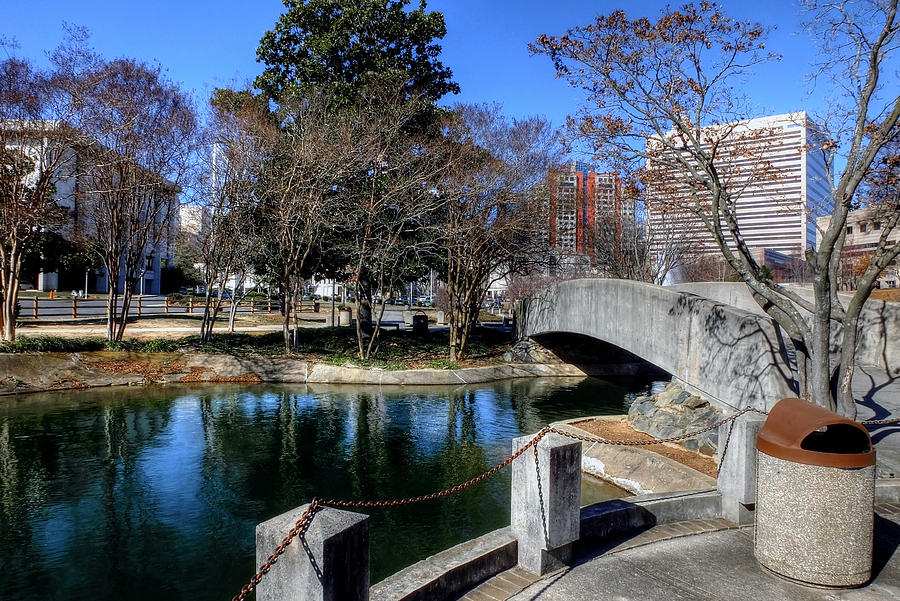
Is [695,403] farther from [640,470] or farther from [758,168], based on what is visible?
[758,168]

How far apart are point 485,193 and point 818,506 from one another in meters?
23.1

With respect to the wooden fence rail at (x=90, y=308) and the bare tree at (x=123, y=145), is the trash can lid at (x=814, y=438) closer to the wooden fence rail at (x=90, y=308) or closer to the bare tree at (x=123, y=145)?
the bare tree at (x=123, y=145)

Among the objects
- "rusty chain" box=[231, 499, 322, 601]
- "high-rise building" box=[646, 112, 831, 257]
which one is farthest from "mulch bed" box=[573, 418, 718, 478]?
"rusty chain" box=[231, 499, 322, 601]

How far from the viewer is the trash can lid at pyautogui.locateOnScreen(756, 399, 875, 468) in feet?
18.6

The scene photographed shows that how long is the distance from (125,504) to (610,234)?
2869 centimetres

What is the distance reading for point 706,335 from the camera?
539 inches

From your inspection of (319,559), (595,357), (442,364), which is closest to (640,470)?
(319,559)

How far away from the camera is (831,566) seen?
5.70m

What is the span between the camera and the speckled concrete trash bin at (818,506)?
223 inches

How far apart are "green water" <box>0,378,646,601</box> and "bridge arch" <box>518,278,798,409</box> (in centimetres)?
344

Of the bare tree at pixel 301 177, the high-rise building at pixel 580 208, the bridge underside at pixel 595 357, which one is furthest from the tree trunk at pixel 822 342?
the high-rise building at pixel 580 208

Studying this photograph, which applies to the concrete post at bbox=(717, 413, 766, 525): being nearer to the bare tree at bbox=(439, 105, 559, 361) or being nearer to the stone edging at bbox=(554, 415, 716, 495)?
the stone edging at bbox=(554, 415, 716, 495)

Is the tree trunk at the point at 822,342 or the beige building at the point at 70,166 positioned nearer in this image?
the tree trunk at the point at 822,342

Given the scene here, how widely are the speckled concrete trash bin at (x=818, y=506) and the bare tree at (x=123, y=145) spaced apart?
2191 cm
